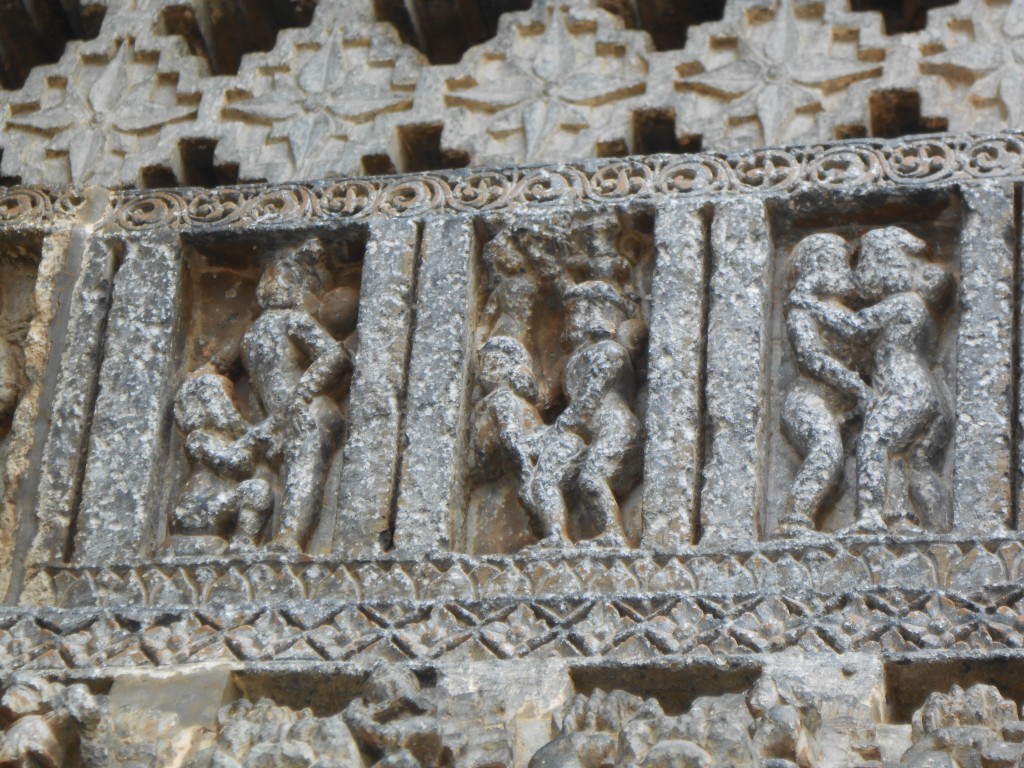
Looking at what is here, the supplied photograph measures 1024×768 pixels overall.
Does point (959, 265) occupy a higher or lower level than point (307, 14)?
lower

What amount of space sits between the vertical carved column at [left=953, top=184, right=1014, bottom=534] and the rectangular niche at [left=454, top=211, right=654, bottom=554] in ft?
3.35

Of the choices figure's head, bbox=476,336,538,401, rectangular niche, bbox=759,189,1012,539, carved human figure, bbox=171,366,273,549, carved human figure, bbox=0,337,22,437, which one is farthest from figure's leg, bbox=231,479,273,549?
rectangular niche, bbox=759,189,1012,539

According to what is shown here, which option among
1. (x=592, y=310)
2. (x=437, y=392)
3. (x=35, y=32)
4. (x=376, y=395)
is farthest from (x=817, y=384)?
(x=35, y=32)

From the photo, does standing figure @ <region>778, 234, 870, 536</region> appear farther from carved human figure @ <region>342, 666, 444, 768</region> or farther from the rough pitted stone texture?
carved human figure @ <region>342, 666, 444, 768</region>

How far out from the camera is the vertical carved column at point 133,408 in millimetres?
8180

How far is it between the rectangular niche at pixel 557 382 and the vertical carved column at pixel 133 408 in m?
1.07

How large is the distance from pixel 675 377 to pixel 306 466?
4.07 ft

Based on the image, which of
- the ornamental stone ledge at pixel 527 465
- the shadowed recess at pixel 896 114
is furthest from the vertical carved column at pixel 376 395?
the shadowed recess at pixel 896 114

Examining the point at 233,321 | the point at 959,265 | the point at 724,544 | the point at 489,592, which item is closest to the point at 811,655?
the point at 724,544

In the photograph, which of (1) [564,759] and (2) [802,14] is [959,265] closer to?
(2) [802,14]

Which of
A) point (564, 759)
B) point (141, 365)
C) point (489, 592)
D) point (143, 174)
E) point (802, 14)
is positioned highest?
point (802, 14)

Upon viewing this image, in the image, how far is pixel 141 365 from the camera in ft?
28.0

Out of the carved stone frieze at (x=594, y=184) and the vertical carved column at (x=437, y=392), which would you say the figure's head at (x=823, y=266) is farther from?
the vertical carved column at (x=437, y=392)

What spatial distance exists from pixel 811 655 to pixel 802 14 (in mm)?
2718
